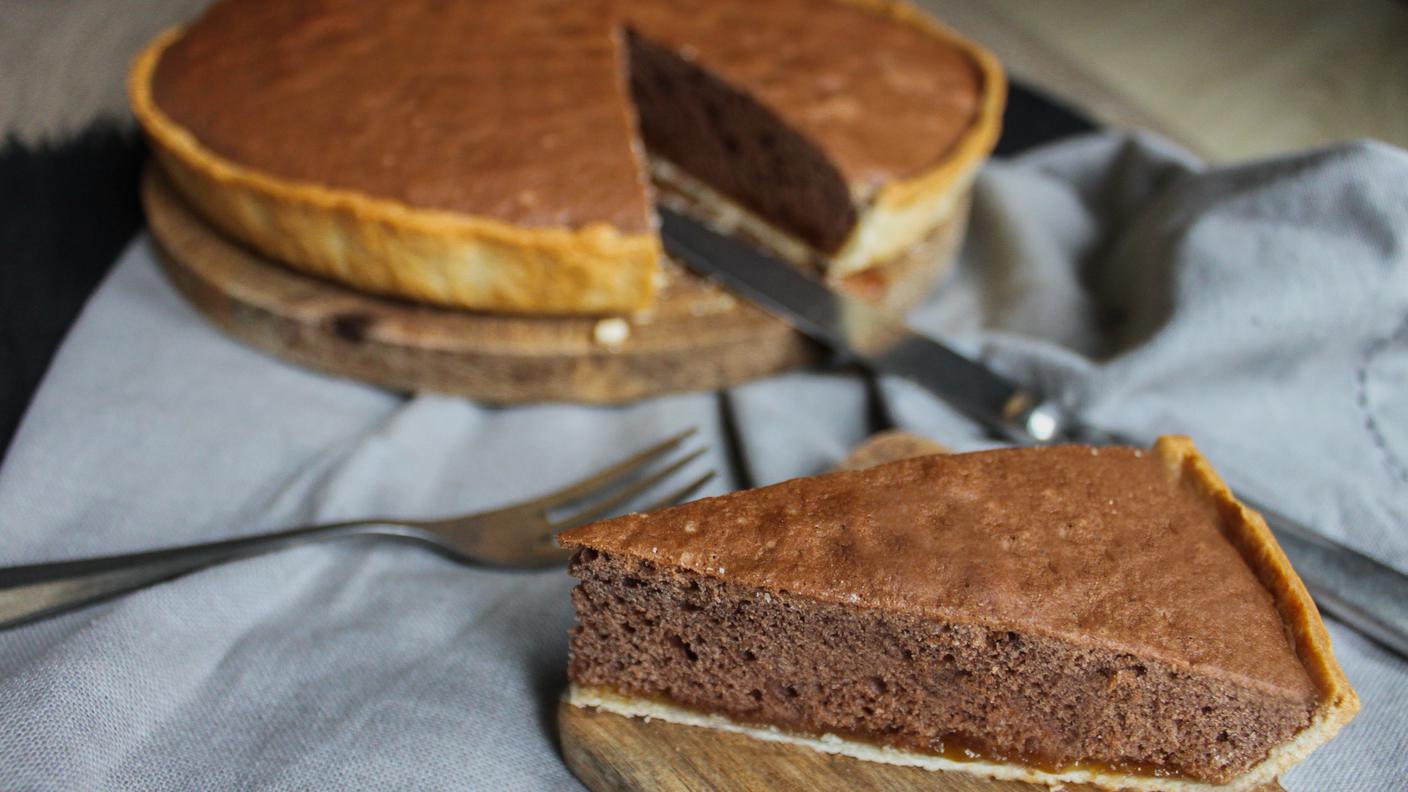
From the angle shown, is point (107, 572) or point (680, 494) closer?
point (107, 572)

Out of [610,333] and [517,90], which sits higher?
[517,90]

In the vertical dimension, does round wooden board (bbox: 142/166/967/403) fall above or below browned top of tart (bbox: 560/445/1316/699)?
below

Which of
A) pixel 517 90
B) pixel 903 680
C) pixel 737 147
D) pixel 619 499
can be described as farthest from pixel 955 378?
pixel 517 90

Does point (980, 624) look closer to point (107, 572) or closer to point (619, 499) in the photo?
point (619, 499)

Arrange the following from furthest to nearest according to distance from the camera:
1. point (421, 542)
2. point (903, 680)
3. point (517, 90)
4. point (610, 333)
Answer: point (517, 90) → point (610, 333) → point (421, 542) → point (903, 680)

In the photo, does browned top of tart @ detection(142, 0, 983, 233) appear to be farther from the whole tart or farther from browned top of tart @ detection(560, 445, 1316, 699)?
browned top of tart @ detection(560, 445, 1316, 699)

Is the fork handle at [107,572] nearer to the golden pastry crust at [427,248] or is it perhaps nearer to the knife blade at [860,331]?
the golden pastry crust at [427,248]

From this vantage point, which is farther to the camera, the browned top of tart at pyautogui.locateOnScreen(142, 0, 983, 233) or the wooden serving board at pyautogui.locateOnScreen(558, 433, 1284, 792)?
the browned top of tart at pyautogui.locateOnScreen(142, 0, 983, 233)

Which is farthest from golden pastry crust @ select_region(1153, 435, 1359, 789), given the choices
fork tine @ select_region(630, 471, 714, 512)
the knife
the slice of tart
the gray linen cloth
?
fork tine @ select_region(630, 471, 714, 512)


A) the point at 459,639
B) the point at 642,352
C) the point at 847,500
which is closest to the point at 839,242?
the point at 642,352
